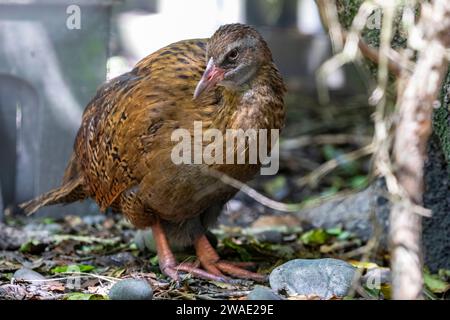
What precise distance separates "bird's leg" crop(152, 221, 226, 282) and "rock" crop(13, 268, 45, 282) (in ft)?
2.52

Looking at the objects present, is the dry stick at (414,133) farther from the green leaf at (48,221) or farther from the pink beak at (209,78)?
the green leaf at (48,221)

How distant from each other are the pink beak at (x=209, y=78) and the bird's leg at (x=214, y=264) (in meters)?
1.22

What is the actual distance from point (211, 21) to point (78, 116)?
413cm

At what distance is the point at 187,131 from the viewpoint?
17.6ft

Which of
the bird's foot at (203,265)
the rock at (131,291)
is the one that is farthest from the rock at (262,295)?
the bird's foot at (203,265)

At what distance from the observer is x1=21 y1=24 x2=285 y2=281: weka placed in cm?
536

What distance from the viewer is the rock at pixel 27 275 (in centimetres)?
543

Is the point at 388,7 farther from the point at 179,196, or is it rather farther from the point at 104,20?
the point at 104,20

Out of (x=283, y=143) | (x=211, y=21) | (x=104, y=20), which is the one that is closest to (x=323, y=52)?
(x=211, y=21)

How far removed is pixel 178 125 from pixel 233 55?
0.52m

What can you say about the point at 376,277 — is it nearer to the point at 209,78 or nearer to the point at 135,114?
the point at 209,78

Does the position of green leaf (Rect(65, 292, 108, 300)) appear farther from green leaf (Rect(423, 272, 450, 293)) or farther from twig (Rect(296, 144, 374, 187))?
green leaf (Rect(423, 272, 450, 293))

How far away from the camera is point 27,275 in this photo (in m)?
5.51

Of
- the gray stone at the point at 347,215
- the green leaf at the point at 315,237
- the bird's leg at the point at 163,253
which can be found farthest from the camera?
the gray stone at the point at 347,215
